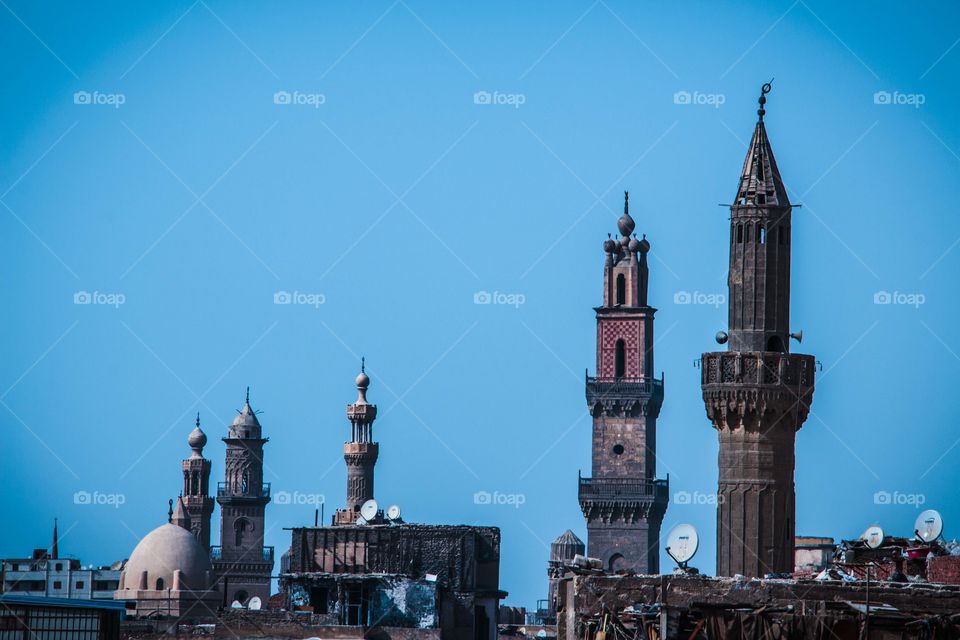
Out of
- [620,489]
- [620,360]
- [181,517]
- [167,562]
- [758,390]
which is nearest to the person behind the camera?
[758,390]

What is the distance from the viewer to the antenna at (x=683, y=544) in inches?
1380

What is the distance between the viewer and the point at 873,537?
40.9 m

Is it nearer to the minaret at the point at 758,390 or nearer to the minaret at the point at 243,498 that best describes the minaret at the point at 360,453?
the minaret at the point at 243,498

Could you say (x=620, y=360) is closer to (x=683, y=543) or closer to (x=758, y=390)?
(x=758, y=390)

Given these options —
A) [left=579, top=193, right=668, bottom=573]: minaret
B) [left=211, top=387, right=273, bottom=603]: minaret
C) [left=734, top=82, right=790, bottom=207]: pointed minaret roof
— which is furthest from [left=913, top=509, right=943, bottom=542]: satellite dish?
[left=211, top=387, right=273, bottom=603]: minaret

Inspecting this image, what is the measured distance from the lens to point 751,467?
47062 millimetres

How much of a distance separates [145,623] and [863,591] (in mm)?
39200

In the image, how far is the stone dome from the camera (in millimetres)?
83000

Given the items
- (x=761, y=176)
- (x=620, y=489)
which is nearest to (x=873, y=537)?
(x=761, y=176)

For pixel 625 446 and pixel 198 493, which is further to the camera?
pixel 198 493

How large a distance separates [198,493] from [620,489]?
2500 cm

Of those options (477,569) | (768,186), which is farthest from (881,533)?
(477,569)

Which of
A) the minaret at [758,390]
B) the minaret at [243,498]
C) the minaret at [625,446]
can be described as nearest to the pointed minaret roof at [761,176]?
the minaret at [758,390]

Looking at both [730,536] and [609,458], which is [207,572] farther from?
[730,536]
